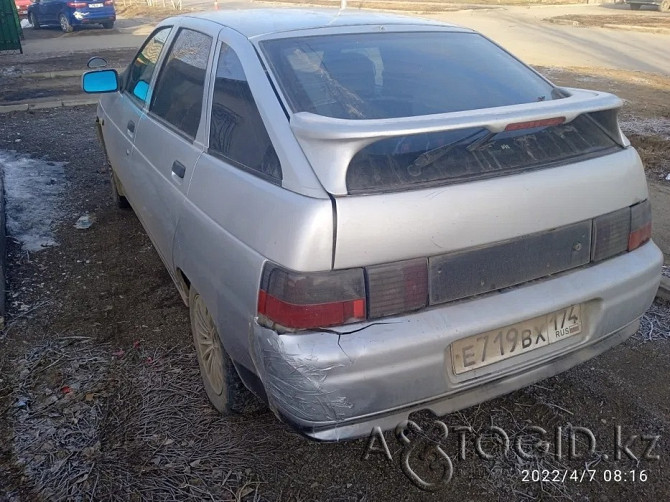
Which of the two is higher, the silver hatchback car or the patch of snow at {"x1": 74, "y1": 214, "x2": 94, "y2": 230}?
the silver hatchback car

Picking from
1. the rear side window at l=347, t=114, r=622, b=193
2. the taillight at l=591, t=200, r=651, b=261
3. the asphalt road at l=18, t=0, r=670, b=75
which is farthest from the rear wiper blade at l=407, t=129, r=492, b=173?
the asphalt road at l=18, t=0, r=670, b=75

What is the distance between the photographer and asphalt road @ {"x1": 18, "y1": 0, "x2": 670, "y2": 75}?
13773mm

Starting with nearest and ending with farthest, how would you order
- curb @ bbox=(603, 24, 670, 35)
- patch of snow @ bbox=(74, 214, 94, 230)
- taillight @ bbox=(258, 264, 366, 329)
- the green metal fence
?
taillight @ bbox=(258, 264, 366, 329) → patch of snow @ bbox=(74, 214, 94, 230) → the green metal fence → curb @ bbox=(603, 24, 670, 35)

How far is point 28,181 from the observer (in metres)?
6.17

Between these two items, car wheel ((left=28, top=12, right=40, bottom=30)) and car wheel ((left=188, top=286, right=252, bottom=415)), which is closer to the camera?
car wheel ((left=188, top=286, right=252, bottom=415))

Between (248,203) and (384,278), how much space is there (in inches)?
23.3

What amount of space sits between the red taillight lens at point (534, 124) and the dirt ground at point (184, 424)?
1189 mm

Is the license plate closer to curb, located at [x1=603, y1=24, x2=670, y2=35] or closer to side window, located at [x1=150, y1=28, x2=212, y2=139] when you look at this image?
side window, located at [x1=150, y1=28, x2=212, y2=139]

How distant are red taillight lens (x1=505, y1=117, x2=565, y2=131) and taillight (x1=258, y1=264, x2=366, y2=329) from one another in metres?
0.77

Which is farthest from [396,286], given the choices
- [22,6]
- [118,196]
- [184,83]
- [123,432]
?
[22,6]

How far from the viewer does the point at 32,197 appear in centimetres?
575

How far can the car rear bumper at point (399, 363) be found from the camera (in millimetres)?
1980

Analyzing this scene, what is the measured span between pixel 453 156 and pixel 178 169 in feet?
4.56

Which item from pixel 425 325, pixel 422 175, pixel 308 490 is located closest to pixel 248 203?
pixel 422 175
